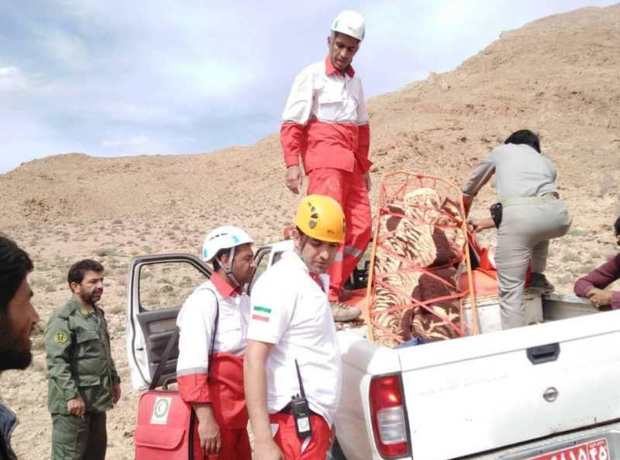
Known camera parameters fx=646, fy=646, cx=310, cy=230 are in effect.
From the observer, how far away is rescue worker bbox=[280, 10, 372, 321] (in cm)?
457

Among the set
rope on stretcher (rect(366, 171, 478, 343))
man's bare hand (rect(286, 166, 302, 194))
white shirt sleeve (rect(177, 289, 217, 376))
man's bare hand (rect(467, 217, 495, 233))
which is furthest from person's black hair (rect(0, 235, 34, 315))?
man's bare hand (rect(467, 217, 495, 233))

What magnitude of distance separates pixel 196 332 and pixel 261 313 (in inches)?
26.2

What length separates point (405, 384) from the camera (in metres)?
2.55

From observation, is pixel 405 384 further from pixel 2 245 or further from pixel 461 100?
pixel 461 100

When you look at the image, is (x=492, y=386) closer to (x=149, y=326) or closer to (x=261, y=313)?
(x=261, y=313)

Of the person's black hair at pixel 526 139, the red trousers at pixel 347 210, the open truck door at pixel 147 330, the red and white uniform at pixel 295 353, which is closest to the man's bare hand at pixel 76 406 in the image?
the open truck door at pixel 147 330

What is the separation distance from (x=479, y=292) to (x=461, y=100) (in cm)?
3859

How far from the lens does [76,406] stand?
397 centimetres

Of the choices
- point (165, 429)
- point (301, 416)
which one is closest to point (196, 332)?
point (165, 429)

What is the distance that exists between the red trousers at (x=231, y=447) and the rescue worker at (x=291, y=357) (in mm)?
761

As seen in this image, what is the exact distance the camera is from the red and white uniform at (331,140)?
4641 millimetres

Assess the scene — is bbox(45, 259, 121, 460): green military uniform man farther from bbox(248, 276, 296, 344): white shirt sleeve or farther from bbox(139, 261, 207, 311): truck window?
bbox(139, 261, 207, 311): truck window

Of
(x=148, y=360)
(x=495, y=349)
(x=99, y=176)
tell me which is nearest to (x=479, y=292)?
(x=495, y=349)

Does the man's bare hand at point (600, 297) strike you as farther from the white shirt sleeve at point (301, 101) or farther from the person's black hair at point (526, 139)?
the white shirt sleeve at point (301, 101)
